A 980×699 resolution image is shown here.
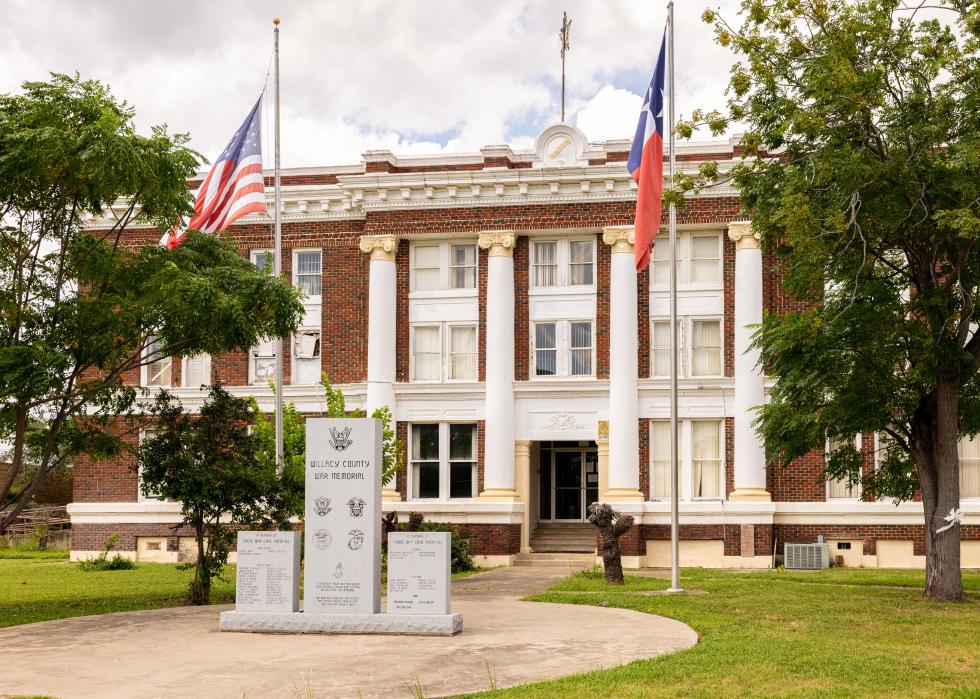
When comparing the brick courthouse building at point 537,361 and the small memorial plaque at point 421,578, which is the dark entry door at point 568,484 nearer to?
the brick courthouse building at point 537,361

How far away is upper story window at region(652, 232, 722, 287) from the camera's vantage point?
36.2 metres

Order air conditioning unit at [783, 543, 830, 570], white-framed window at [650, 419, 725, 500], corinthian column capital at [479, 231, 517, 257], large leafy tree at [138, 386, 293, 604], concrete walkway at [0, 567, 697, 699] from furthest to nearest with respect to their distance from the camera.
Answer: corinthian column capital at [479, 231, 517, 257], white-framed window at [650, 419, 725, 500], air conditioning unit at [783, 543, 830, 570], large leafy tree at [138, 386, 293, 604], concrete walkway at [0, 567, 697, 699]

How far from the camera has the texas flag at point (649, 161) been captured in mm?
25031

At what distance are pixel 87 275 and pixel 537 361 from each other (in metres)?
16.4

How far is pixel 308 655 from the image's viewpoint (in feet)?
54.0

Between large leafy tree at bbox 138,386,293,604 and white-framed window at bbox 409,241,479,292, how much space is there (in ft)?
43.4

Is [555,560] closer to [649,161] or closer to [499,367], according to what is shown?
[499,367]

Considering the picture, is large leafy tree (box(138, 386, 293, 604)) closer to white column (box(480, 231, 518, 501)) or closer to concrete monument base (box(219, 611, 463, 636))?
concrete monument base (box(219, 611, 463, 636))

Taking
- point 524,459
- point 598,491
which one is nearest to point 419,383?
point 524,459

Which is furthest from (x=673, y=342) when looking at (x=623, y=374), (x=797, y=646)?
(x=623, y=374)

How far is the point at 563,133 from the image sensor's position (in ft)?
121

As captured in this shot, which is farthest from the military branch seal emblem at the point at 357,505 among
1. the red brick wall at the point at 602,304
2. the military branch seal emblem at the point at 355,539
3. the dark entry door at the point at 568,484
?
the dark entry door at the point at 568,484

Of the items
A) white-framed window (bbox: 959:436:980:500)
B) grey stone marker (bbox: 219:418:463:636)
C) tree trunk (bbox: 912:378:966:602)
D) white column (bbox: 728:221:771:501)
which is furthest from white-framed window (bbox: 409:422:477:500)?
grey stone marker (bbox: 219:418:463:636)

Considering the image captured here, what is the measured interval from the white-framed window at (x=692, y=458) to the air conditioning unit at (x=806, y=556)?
2.62 meters
